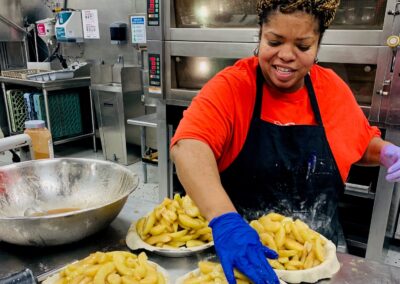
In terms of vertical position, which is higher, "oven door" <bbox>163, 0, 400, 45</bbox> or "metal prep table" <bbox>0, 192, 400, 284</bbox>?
"oven door" <bbox>163, 0, 400, 45</bbox>

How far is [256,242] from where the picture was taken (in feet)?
3.00

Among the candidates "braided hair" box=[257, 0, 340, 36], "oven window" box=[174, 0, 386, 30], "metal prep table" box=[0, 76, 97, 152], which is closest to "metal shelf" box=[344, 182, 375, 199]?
"oven window" box=[174, 0, 386, 30]

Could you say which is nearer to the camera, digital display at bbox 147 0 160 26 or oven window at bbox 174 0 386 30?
oven window at bbox 174 0 386 30

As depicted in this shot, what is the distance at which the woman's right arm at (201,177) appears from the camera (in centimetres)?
105

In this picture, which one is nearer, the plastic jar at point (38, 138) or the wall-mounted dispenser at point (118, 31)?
the plastic jar at point (38, 138)

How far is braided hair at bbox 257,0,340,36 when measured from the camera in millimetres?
1142

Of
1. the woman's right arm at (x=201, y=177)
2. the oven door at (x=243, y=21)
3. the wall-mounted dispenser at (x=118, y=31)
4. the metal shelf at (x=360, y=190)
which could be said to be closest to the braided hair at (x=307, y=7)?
the woman's right arm at (x=201, y=177)

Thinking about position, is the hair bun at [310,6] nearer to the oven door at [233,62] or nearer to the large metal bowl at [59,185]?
the large metal bowl at [59,185]

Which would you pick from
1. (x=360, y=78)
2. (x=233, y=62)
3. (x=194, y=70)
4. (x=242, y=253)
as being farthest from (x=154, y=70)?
(x=242, y=253)

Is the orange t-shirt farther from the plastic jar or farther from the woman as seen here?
the plastic jar

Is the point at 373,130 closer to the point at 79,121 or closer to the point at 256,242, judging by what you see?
the point at 256,242

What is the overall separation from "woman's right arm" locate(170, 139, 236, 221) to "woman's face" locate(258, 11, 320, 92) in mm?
387

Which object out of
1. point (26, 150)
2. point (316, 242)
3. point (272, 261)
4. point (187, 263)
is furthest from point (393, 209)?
point (26, 150)

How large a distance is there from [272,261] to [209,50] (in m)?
1.80
